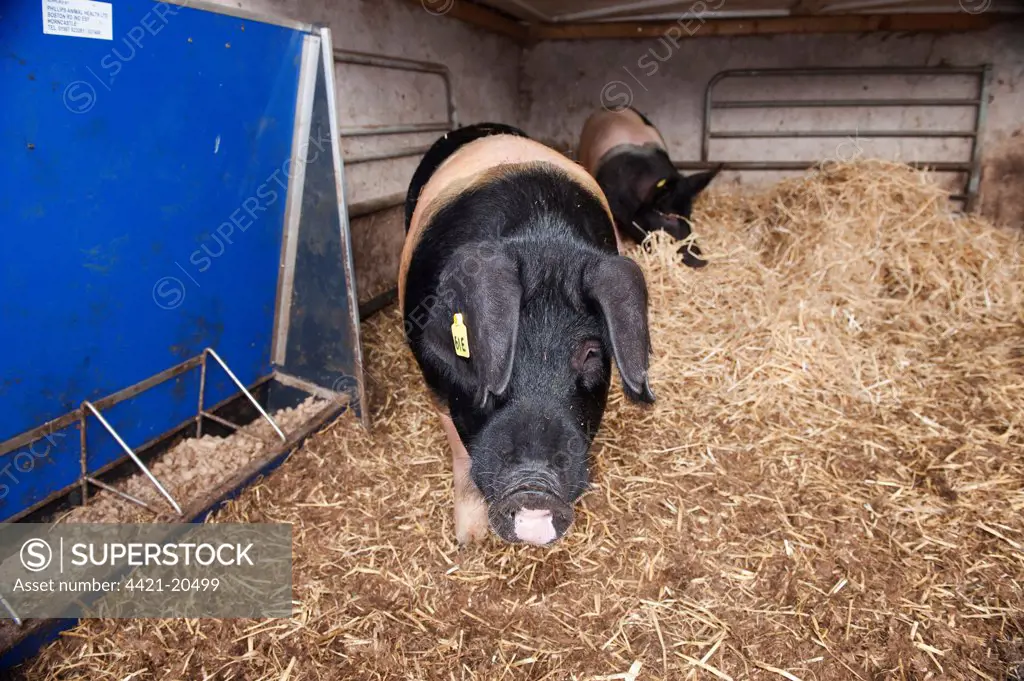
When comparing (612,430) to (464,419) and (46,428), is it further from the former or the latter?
(46,428)

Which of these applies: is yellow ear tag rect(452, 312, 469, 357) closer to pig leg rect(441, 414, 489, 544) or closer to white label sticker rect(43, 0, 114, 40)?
pig leg rect(441, 414, 489, 544)

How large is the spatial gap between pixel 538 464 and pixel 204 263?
2.22 m

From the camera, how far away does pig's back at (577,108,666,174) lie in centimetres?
668

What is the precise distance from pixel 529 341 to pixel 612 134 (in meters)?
5.20

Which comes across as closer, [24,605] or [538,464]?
[538,464]

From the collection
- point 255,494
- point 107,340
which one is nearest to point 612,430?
point 255,494

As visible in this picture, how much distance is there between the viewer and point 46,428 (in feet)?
8.59

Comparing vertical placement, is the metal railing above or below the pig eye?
above

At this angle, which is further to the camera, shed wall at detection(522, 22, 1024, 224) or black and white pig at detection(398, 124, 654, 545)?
shed wall at detection(522, 22, 1024, 224)

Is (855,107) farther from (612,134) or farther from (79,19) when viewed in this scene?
(79,19)

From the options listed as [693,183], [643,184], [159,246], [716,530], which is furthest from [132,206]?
[693,183]

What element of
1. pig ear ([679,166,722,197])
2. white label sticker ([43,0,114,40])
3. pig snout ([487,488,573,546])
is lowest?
pig snout ([487,488,573,546])

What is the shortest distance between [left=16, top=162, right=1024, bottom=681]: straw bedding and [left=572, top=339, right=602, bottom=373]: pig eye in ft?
3.26

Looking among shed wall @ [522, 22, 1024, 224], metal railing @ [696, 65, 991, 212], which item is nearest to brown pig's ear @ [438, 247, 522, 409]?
metal railing @ [696, 65, 991, 212]
